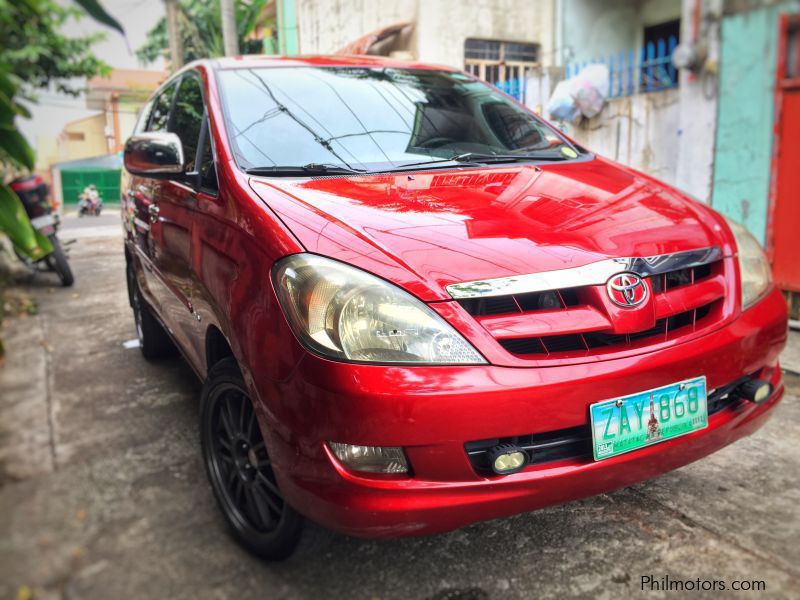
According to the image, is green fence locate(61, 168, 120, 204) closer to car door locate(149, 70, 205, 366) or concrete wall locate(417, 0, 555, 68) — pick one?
concrete wall locate(417, 0, 555, 68)

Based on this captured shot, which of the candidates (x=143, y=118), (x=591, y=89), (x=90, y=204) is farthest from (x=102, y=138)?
(x=143, y=118)

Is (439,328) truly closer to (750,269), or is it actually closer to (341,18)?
(750,269)

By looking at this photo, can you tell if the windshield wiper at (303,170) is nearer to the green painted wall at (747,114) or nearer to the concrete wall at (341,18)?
the green painted wall at (747,114)

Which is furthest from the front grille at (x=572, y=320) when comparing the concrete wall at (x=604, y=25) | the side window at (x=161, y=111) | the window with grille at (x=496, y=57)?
the window with grille at (x=496, y=57)

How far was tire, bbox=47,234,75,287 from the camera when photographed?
21.8ft

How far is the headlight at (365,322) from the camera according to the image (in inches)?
61.9

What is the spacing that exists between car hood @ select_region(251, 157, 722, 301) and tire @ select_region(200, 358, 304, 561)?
53cm

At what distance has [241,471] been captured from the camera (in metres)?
2.10

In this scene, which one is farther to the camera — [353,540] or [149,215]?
[149,215]

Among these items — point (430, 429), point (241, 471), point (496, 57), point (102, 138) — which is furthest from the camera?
point (102, 138)

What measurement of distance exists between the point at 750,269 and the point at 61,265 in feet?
20.7

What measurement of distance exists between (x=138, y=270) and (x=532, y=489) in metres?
2.83

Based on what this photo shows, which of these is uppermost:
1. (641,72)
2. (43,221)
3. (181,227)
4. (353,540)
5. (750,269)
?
(641,72)

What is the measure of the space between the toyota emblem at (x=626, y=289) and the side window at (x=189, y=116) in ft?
5.26
